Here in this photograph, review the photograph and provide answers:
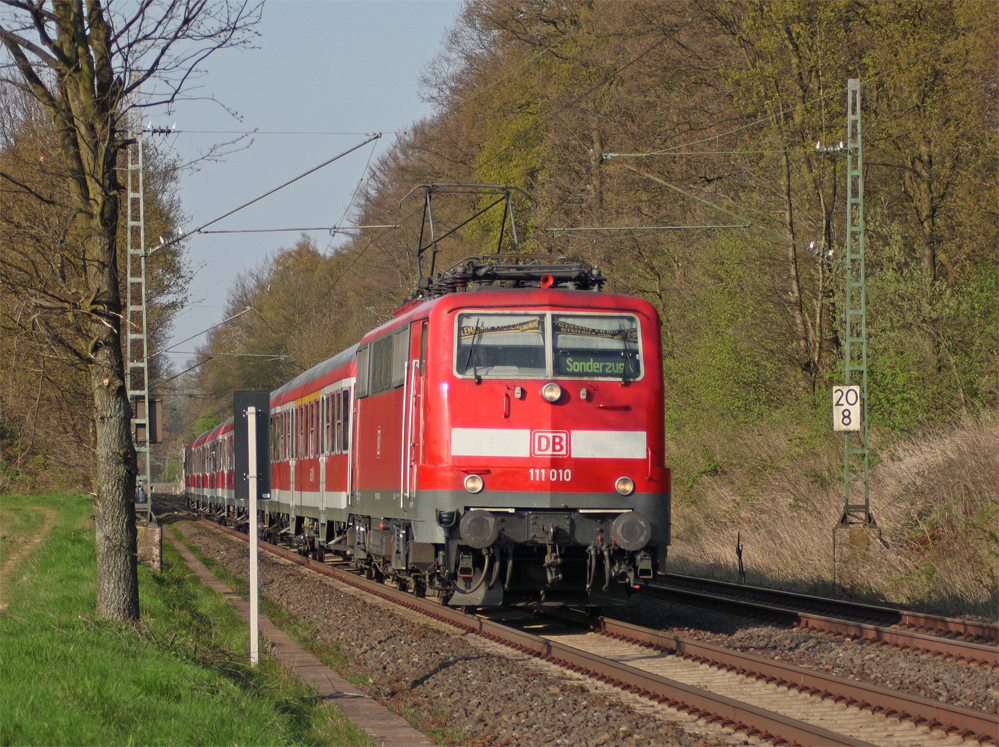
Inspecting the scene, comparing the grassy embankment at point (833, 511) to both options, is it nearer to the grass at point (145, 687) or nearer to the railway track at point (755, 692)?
the railway track at point (755, 692)

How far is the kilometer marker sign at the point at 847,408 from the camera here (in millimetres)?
16359

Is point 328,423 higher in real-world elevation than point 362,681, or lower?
higher

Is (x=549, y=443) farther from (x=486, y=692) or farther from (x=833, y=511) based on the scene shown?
(x=833, y=511)

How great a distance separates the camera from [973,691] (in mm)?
8094

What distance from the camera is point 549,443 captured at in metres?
11.0

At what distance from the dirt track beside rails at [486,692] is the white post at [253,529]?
100 centimetres

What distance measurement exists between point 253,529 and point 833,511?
11569 mm

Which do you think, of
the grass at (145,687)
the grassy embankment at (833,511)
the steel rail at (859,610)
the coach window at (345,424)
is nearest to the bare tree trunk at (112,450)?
the grass at (145,687)

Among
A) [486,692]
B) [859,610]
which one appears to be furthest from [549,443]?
[859,610]

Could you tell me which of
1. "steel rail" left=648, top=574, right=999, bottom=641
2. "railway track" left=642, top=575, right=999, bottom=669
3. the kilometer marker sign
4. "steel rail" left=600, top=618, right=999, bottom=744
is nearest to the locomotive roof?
"steel rail" left=600, top=618, right=999, bottom=744

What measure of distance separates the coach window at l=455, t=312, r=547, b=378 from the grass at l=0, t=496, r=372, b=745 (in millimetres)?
3488

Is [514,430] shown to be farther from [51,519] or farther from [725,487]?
[51,519]

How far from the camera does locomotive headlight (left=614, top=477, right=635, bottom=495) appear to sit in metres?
11.1

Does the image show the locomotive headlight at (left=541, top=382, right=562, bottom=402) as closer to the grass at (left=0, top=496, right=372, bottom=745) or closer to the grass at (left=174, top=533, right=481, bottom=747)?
the grass at (left=174, top=533, right=481, bottom=747)
